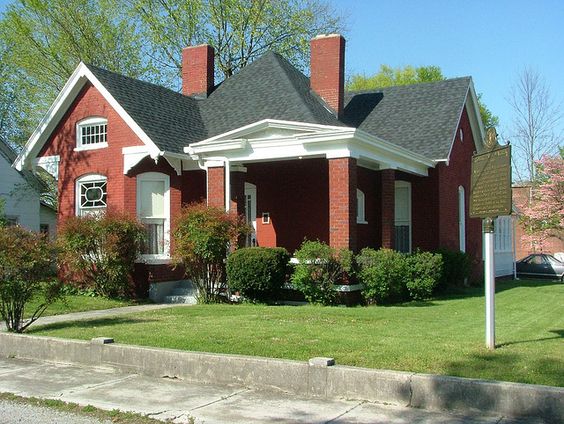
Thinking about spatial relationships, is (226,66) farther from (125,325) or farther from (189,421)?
(189,421)

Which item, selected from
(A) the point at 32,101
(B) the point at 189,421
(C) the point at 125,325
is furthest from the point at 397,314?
(A) the point at 32,101

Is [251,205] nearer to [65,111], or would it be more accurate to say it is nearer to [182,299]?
[182,299]

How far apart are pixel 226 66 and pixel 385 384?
3116 centimetres

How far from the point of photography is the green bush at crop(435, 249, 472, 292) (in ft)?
57.7

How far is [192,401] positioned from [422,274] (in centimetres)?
960

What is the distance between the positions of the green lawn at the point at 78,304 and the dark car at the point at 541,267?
21.4 m

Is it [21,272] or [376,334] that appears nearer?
[376,334]

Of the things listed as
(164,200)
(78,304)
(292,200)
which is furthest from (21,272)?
(292,200)

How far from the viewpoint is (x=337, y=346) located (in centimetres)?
855

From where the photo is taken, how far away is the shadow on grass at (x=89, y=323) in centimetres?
1109

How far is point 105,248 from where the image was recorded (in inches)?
608

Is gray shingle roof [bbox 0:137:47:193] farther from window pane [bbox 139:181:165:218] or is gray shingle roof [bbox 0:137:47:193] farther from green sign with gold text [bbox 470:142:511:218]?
green sign with gold text [bbox 470:142:511:218]

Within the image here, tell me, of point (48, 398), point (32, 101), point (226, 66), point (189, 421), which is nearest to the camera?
point (189, 421)

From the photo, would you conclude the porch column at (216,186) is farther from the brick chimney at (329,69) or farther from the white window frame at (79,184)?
the brick chimney at (329,69)
